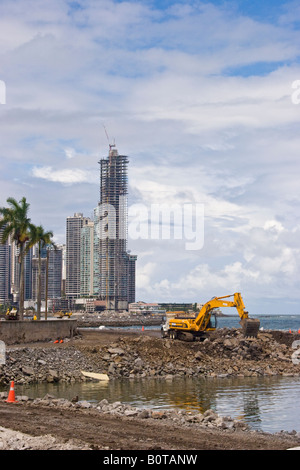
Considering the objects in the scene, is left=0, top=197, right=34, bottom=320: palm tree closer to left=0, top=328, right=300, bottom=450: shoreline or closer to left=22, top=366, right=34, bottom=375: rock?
left=0, top=328, right=300, bottom=450: shoreline

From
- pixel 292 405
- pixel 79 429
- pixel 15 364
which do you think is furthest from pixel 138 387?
pixel 79 429

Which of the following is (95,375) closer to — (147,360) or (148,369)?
(148,369)

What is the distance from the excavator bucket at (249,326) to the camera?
5334cm

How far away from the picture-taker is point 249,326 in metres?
53.8

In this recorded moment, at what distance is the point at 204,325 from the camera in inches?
2099

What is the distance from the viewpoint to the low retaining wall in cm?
4425

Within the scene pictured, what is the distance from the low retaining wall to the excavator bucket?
1565 centimetres

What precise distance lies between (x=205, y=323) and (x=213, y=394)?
22.3 meters

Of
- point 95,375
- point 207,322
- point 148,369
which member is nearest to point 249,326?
point 207,322

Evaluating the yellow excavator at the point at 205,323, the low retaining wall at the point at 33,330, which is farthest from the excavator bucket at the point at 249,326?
the low retaining wall at the point at 33,330

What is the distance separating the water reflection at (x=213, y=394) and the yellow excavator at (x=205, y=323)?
1378 centimetres

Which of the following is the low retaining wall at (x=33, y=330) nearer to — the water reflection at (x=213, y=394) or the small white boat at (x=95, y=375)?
the small white boat at (x=95, y=375)
